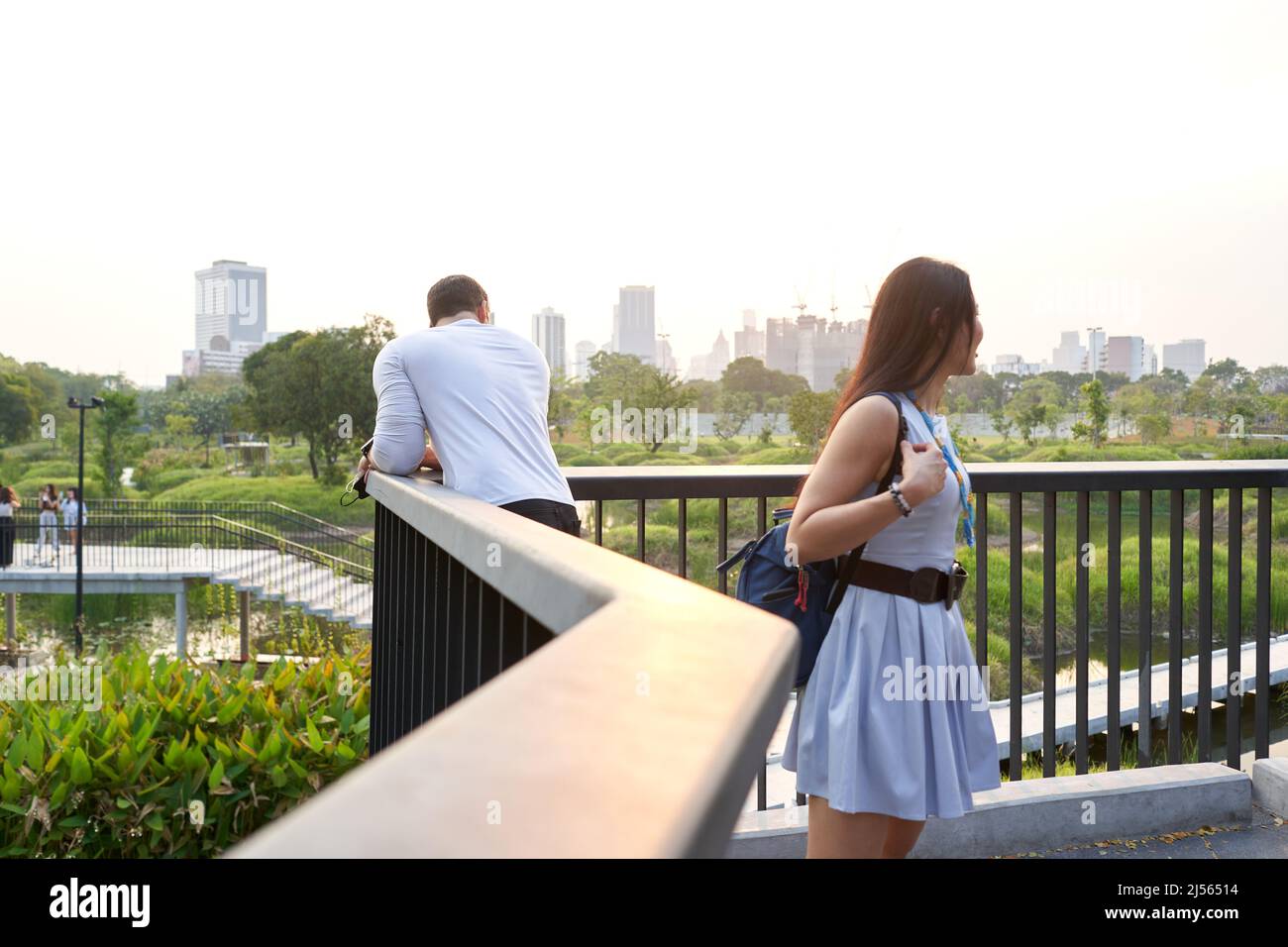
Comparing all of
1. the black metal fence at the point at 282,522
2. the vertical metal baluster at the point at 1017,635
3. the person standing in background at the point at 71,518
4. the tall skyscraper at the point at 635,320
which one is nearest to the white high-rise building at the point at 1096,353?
the tall skyscraper at the point at 635,320

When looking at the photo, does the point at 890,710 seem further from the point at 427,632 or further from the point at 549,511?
the point at 549,511

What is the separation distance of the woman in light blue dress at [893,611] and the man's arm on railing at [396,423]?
141cm


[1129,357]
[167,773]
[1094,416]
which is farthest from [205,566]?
[1129,357]

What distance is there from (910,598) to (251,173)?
76.9m

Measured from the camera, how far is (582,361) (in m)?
51.9

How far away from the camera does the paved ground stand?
10.6ft

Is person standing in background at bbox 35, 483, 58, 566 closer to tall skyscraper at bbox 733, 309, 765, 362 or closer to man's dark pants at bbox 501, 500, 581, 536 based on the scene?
man's dark pants at bbox 501, 500, 581, 536

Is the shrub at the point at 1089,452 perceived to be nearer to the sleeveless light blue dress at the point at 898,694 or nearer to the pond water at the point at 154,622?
the pond water at the point at 154,622

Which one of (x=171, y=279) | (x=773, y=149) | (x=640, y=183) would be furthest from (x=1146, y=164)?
(x=171, y=279)

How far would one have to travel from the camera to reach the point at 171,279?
77.3 meters

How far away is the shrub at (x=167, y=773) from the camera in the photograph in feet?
14.2

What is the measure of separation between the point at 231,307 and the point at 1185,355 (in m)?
82.3

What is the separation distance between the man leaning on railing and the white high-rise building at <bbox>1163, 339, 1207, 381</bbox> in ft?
155

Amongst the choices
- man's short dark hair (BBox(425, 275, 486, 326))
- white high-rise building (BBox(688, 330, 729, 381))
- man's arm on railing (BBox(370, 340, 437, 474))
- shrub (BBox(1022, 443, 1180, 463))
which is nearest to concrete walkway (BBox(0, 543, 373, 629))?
shrub (BBox(1022, 443, 1180, 463))
